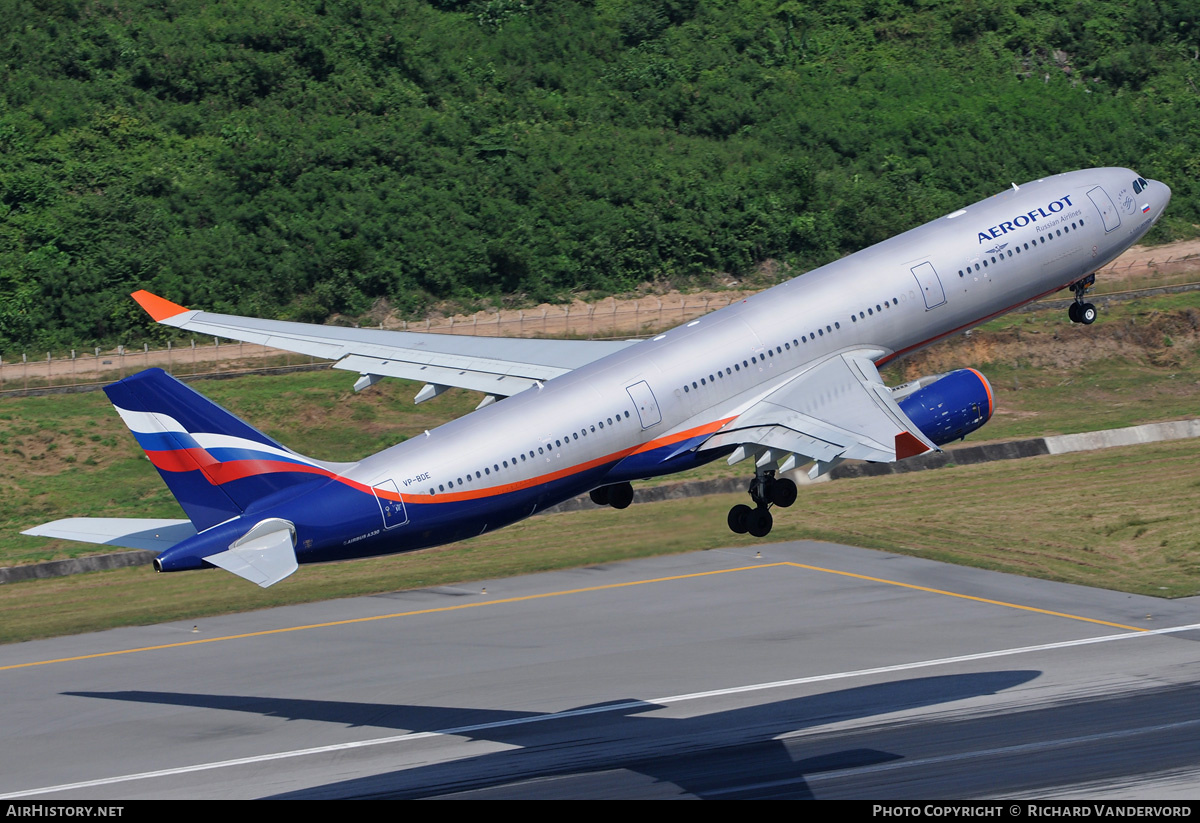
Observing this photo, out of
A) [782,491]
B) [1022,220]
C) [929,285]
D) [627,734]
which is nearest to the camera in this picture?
[782,491]

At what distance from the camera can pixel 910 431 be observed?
143 feet

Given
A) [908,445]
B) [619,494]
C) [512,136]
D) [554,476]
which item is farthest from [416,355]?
[512,136]

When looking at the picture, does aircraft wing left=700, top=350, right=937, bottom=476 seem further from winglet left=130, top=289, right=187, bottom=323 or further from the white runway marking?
winglet left=130, top=289, right=187, bottom=323

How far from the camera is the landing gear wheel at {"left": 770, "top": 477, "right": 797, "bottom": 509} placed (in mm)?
47562

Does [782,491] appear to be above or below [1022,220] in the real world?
below

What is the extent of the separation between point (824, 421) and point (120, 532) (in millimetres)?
20865

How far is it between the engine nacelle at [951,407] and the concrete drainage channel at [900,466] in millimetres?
23868

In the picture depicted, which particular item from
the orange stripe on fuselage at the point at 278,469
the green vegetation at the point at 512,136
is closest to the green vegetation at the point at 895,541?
the orange stripe on fuselage at the point at 278,469

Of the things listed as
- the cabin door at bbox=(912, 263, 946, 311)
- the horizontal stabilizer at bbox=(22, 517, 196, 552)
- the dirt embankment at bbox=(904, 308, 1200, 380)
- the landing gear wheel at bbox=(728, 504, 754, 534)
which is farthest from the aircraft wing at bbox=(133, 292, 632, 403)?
the dirt embankment at bbox=(904, 308, 1200, 380)

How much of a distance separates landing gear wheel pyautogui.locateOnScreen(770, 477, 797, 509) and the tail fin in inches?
549

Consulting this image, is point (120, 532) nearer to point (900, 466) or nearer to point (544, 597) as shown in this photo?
point (544, 597)

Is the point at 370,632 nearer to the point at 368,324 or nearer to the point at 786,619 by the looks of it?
the point at 786,619

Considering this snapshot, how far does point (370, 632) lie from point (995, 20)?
8204 centimetres

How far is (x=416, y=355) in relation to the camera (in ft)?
169
